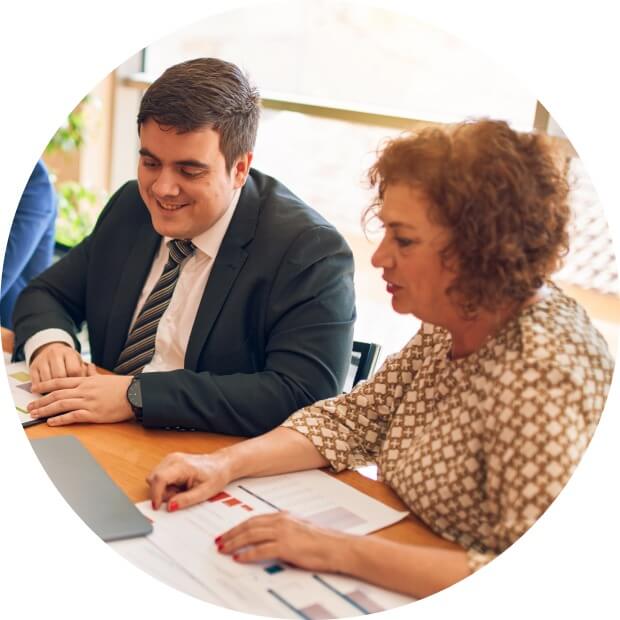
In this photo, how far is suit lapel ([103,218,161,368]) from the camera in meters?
2.14

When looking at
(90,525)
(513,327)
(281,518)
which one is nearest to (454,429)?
(513,327)

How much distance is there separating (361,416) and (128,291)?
2.57 feet

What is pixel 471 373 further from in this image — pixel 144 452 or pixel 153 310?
pixel 153 310

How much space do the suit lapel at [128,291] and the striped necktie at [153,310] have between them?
0.14ft

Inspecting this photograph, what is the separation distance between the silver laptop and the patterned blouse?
0.40 metres

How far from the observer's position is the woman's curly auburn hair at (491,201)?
1.34m

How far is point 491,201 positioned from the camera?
Result: 4.37 feet

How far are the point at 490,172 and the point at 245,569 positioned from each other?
0.77 meters

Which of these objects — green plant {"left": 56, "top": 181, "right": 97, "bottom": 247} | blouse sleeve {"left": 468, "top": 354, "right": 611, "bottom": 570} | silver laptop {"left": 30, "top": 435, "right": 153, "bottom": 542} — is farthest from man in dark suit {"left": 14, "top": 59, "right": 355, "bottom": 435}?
green plant {"left": 56, "top": 181, "right": 97, "bottom": 247}

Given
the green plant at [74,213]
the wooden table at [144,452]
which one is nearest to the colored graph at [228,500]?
the wooden table at [144,452]

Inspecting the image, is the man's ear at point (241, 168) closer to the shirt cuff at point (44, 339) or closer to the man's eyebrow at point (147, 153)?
the man's eyebrow at point (147, 153)

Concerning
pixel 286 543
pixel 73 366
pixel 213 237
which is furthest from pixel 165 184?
pixel 286 543

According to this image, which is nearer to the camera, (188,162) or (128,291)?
(188,162)

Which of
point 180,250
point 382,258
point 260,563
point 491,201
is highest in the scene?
point 491,201
